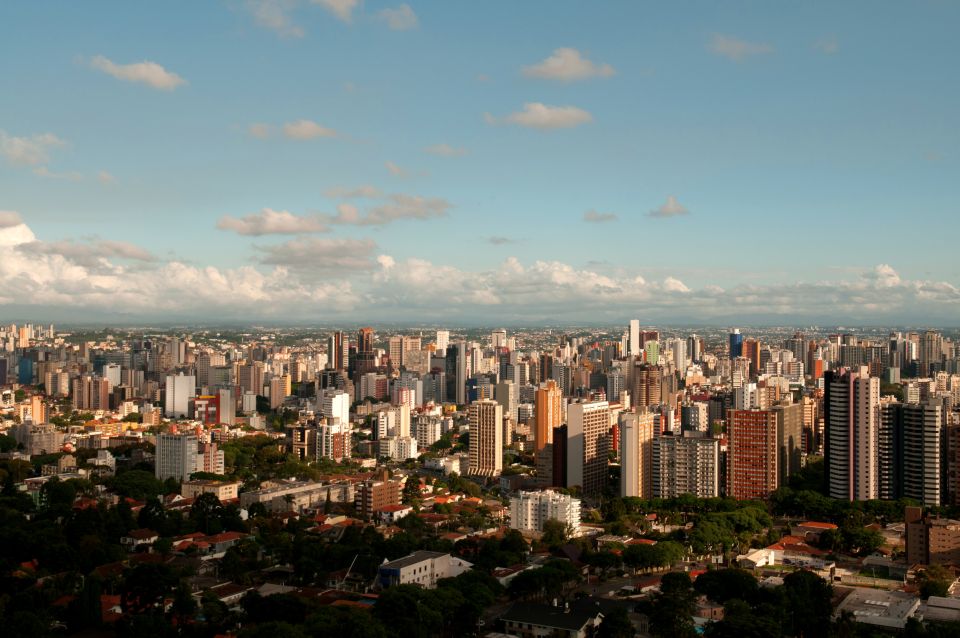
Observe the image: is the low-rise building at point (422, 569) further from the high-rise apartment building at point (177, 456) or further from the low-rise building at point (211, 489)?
the high-rise apartment building at point (177, 456)

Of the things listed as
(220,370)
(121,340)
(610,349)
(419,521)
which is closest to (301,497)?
(419,521)

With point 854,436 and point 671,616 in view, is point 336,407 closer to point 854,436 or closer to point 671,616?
point 854,436

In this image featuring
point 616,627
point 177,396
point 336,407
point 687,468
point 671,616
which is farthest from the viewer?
point 177,396

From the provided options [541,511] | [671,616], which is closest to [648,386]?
[541,511]

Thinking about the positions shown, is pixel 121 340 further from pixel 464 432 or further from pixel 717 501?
pixel 717 501

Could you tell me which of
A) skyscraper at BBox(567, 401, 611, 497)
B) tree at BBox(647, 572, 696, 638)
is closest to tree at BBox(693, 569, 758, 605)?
Result: tree at BBox(647, 572, 696, 638)

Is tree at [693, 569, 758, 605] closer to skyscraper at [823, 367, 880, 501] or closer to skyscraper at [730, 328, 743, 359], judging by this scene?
skyscraper at [823, 367, 880, 501]
